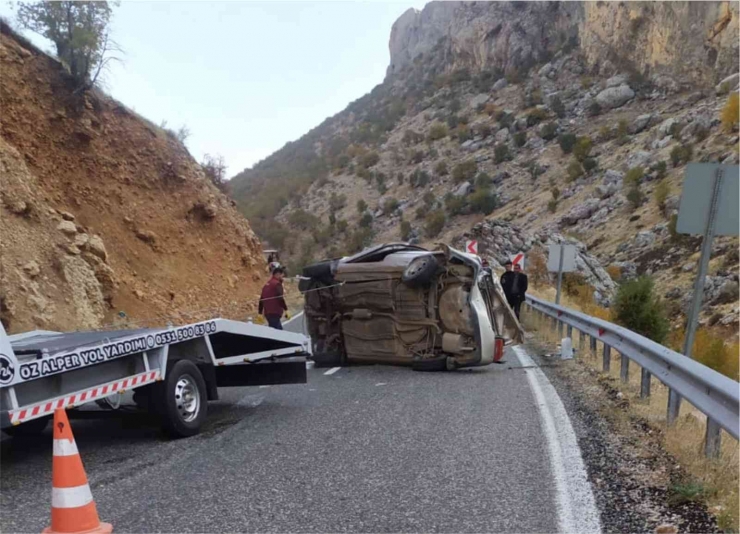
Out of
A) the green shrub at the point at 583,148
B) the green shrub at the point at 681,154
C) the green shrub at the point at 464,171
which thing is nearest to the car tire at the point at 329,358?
the green shrub at the point at 681,154

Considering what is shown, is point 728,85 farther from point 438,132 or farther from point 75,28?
point 75,28

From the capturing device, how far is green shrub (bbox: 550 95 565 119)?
58.6 meters

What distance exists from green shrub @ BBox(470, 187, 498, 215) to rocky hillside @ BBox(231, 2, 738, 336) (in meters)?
0.11

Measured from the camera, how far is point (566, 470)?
511 centimetres

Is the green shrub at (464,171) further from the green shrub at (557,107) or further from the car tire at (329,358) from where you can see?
the car tire at (329,358)

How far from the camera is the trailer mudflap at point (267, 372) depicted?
7.97 meters

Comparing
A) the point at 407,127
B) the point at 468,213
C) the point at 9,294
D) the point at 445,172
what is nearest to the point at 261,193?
the point at 407,127

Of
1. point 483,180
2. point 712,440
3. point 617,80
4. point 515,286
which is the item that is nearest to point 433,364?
point 712,440

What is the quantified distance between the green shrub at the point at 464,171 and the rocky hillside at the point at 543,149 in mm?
193

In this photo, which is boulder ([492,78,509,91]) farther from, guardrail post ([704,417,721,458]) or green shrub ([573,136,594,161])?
guardrail post ([704,417,721,458])

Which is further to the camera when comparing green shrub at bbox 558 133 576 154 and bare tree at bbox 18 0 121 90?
green shrub at bbox 558 133 576 154

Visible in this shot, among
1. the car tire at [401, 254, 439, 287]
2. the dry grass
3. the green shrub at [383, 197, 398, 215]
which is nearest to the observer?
the dry grass

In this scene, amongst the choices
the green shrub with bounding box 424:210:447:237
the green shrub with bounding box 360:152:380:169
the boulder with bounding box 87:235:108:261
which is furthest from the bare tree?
the green shrub with bounding box 360:152:380:169

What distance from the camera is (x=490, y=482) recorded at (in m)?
4.86
